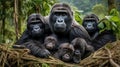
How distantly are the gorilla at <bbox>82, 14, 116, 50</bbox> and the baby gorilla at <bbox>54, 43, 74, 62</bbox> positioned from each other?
0.82m

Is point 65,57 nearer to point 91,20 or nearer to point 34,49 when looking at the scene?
point 34,49

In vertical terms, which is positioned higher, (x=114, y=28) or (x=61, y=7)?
(x=61, y=7)

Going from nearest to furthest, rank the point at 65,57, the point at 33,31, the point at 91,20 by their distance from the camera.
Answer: the point at 65,57, the point at 33,31, the point at 91,20

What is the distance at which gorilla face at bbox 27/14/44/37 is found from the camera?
5.32 metres

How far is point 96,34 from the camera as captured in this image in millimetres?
6012

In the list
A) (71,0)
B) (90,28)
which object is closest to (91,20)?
(90,28)

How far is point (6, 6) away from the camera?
22.5 ft

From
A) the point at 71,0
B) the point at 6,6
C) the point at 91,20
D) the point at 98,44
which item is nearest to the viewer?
the point at 98,44

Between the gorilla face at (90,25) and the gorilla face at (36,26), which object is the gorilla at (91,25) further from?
the gorilla face at (36,26)

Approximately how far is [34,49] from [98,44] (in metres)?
1.14

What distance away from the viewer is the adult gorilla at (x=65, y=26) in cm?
536

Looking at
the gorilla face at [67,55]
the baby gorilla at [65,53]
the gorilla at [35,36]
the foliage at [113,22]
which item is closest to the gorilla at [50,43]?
the gorilla at [35,36]

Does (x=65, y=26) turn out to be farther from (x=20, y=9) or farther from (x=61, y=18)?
(x=20, y=9)

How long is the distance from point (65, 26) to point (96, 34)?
2.93 feet
